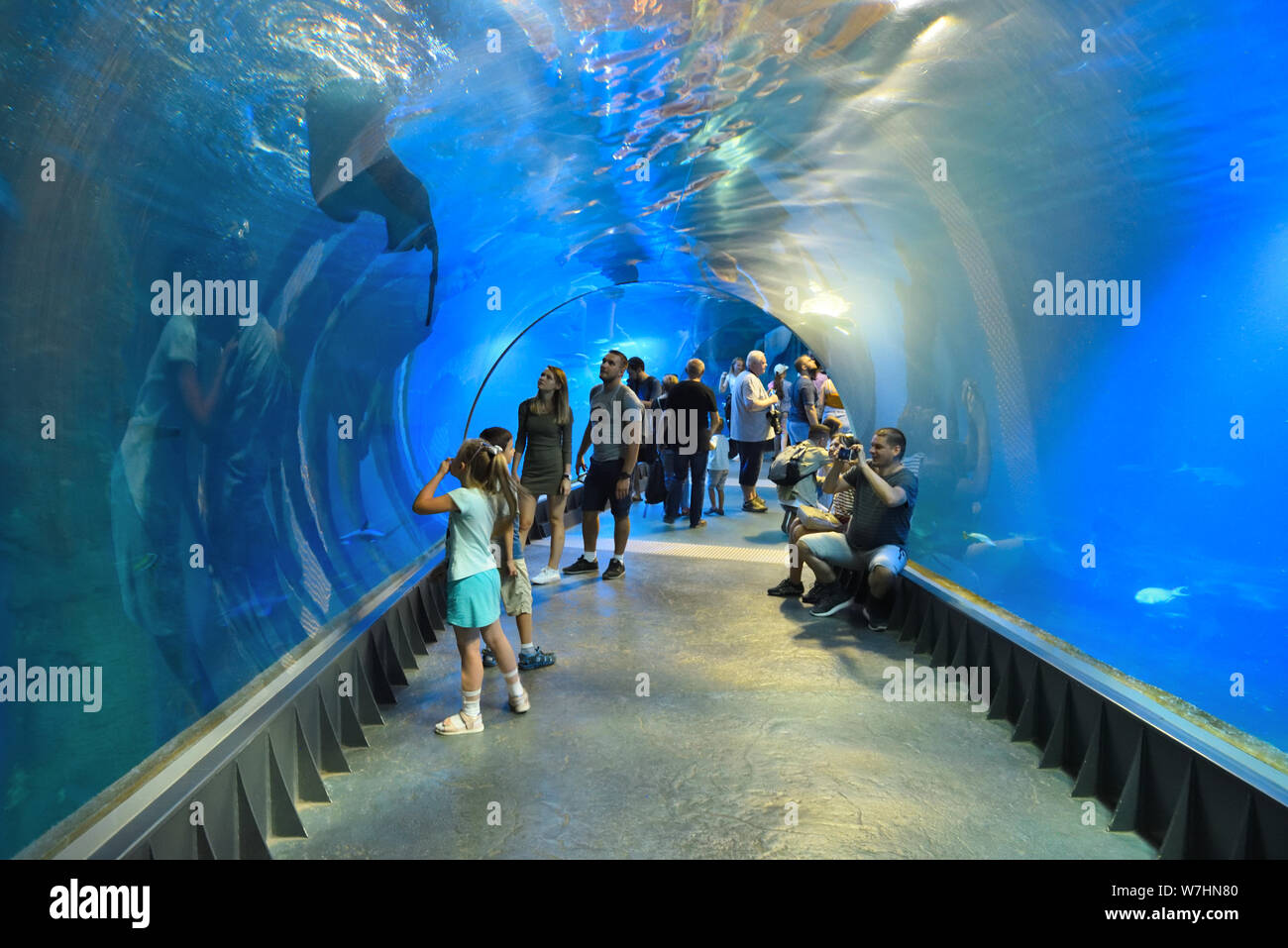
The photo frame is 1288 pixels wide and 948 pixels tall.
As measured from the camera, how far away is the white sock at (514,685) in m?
5.29

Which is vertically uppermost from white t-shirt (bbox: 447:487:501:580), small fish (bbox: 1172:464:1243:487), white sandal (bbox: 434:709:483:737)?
small fish (bbox: 1172:464:1243:487)

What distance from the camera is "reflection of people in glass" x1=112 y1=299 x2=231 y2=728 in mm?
3631

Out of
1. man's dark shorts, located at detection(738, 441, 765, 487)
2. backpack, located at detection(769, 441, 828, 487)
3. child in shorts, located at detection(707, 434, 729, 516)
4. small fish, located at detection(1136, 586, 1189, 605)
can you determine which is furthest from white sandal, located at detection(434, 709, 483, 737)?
man's dark shorts, located at detection(738, 441, 765, 487)

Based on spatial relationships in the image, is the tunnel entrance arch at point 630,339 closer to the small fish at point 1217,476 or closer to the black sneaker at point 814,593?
the black sneaker at point 814,593

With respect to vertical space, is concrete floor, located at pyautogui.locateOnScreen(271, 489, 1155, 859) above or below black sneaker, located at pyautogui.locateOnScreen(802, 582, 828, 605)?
below

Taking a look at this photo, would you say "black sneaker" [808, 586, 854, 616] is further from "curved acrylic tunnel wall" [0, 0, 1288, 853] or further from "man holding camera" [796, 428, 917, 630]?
"curved acrylic tunnel wall" [0, 0, 1288, 853]

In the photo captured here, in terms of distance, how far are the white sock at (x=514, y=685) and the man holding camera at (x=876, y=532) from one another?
10.1 feet

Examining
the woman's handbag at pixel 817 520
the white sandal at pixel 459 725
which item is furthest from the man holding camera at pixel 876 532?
the white sandal at pixel 459 725

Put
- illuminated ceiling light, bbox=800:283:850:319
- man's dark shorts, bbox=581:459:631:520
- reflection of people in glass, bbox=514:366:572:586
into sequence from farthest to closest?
1. illuminated ceiling light, bbox=800:283:850:319
2. man's dark shorts, bbox=581:459:631:520
3. reflection of people in glass, bbox=514:366:572:586

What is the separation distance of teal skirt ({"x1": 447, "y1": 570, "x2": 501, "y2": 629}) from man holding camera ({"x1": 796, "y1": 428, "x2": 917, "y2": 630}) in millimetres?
3280

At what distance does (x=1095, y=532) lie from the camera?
5.57 meters

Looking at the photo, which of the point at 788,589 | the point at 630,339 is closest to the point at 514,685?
the point at 788,589

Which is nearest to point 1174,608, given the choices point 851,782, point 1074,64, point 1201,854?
point 1201,854

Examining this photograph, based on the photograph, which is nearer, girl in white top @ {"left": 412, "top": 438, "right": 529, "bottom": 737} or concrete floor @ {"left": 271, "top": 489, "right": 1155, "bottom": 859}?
concrete floor @ {"left": 271, "top": 489, "right": 1155, "bottom": 859}
